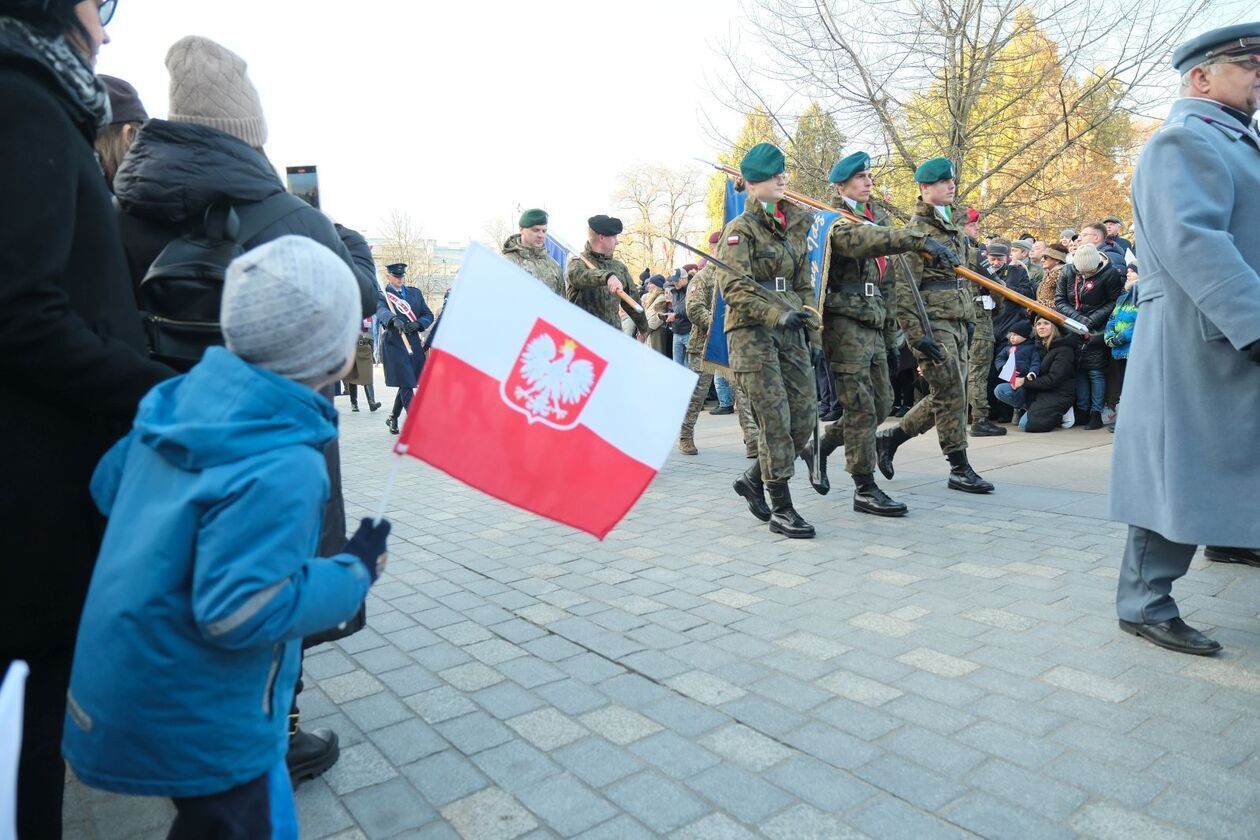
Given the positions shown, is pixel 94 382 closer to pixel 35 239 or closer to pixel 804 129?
pixel 35 239

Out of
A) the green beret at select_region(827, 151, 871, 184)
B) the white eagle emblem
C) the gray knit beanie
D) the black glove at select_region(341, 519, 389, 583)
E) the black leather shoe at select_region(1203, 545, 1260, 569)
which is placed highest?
the green beret at select_region(827, 151, 871, 184)

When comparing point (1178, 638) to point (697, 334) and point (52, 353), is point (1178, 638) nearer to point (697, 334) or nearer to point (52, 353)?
point (52, 353)

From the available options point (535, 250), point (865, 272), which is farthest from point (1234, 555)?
point (535, 250)

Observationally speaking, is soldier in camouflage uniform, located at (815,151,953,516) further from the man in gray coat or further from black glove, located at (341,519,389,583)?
black glove, located at (341,519,389,583)

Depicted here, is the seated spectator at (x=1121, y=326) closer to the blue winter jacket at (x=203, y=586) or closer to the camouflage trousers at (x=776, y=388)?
the camouflage trousers at (x=776, y=388)

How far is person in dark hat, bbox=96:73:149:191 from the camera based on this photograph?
2971mm

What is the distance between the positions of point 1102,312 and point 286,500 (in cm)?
1026

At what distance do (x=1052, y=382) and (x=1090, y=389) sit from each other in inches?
18.3

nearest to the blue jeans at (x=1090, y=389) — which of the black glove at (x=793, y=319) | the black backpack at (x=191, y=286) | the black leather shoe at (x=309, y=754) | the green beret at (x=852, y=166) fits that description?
the green beret at (x=852, y=166)

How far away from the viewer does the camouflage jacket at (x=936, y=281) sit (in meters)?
6.47

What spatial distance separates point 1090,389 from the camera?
9945mm

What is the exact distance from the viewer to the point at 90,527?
1917 millimetres

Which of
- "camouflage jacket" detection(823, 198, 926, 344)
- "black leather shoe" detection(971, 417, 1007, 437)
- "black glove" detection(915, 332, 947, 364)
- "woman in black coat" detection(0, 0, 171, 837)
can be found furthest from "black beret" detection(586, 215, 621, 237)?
"woman in black coat" detection(0, 0, 171, 837)

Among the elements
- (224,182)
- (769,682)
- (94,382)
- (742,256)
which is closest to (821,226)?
(742,256)
